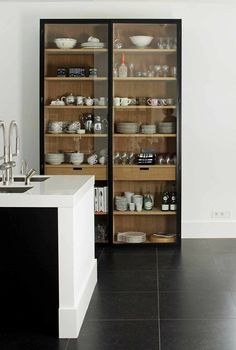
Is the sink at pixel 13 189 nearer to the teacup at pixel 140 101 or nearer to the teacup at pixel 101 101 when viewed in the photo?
the teacup at pixel 101 101

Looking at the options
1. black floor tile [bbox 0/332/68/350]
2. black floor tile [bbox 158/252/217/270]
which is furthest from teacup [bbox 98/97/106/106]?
black floor tile [bbox 0/332/68/350]

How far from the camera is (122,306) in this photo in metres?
4.04

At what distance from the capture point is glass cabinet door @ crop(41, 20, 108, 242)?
603cm

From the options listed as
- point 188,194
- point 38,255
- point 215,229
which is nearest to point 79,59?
point 188,194

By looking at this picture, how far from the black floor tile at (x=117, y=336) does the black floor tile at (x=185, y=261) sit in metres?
1.46

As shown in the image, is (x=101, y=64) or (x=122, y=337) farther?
(x=101, y=64)

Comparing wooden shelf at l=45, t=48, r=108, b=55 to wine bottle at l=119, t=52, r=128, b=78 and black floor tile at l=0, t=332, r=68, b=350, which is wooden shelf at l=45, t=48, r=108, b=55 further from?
black floor tile at l=0, t=332, r=68, b=350

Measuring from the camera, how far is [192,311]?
3918 millimetres

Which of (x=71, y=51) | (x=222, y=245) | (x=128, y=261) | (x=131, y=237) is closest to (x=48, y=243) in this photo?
(x=128, y=261)

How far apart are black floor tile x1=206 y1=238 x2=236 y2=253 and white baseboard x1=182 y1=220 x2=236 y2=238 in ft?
0.32

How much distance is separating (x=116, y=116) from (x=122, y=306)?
255cm

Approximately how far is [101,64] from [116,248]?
1.89 metres

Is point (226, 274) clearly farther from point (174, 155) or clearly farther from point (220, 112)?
point (220, 112)

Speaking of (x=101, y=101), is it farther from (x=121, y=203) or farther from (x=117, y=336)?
(x=117, y=336)
